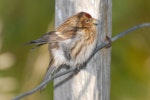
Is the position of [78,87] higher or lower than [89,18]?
lower

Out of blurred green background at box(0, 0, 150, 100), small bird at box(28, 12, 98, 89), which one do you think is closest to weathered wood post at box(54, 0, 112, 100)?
small bird at box(28, 12, 98, 89)

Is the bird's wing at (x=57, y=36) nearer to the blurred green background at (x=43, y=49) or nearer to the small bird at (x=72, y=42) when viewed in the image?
the small bird at (x=72, y=42)

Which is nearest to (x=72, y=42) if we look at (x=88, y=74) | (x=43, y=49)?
(x=88, y=74)

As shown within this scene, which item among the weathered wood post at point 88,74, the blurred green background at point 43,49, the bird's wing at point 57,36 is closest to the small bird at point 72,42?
the bird's wing at point 57,36

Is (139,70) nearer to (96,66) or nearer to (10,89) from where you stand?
(10,89)

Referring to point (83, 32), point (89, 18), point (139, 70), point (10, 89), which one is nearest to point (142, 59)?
point (139, 70)
